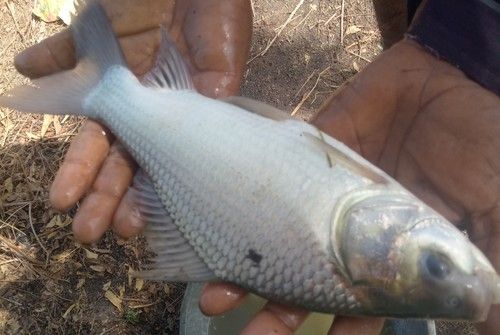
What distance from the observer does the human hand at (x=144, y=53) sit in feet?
9.12

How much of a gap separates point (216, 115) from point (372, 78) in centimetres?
78

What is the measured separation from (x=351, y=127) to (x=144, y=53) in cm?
114

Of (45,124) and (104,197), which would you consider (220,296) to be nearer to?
(104,197)

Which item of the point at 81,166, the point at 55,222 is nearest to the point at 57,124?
the point at 55,222

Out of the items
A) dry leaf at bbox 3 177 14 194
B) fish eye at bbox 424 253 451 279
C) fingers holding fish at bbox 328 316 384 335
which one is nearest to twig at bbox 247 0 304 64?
dry leaf at bbox 3 177 14 194

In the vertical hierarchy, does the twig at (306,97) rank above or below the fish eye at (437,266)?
below

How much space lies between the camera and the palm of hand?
7.69 ft

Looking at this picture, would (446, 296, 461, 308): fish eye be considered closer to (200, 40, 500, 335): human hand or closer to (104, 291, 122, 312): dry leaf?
(200, 40, 500, 335): human hand

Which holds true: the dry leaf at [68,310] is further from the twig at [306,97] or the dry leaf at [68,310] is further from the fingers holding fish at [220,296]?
the twig at [306,97]

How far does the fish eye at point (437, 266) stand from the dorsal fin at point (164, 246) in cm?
86

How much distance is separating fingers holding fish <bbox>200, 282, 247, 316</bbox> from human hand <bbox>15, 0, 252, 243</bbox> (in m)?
0.57

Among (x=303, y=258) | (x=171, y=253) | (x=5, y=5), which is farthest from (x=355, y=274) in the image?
(x=5, y=5)

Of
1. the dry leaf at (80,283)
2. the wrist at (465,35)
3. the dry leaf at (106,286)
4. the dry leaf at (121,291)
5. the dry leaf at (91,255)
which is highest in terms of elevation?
the wrist at (465,35)

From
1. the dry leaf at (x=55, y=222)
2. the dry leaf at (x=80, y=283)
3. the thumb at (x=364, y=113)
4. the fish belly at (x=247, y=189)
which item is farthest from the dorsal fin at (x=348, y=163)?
the dry leaf at (x=55, y=222)
